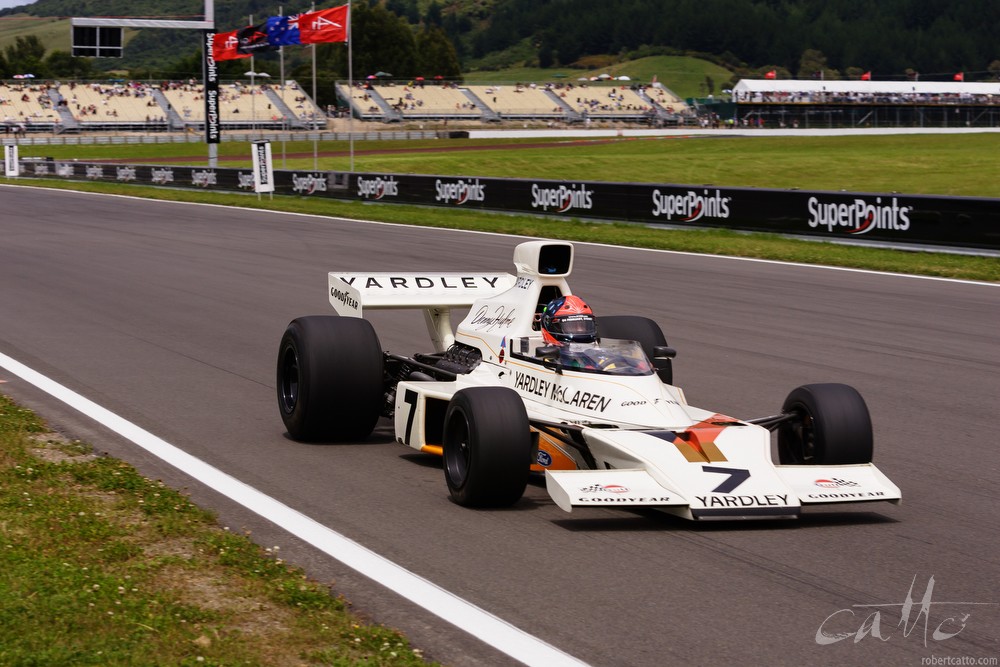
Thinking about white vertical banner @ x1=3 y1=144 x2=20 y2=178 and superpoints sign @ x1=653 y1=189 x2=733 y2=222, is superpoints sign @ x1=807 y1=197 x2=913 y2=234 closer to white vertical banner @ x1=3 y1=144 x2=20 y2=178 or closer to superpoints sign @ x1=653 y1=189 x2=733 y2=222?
superpoints sign @ x1=653 y1=189 x2=733 y2=222

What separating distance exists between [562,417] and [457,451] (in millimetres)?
629

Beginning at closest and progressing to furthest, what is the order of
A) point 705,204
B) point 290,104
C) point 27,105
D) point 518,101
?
point 705,204 < point 27,105 < point 290,104 < point 518,101

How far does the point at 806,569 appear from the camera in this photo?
5855mm

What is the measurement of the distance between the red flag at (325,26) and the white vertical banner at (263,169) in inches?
204

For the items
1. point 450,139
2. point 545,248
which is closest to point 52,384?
point 545,248

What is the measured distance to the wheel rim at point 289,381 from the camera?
28.9ft

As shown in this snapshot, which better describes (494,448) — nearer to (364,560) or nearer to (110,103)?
(364,560)

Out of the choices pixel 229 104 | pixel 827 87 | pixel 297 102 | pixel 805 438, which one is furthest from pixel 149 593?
pixel 827 87

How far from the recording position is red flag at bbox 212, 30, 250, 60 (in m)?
48.8

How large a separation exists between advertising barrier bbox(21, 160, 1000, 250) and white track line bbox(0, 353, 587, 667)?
52.2ft

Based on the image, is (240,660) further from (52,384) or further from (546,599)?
(52,384)

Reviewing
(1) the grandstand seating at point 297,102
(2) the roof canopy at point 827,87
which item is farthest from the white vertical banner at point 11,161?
(2) the roof canopy at point 827,87

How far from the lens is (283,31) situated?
4438 cm

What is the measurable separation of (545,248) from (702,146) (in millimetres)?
60747
